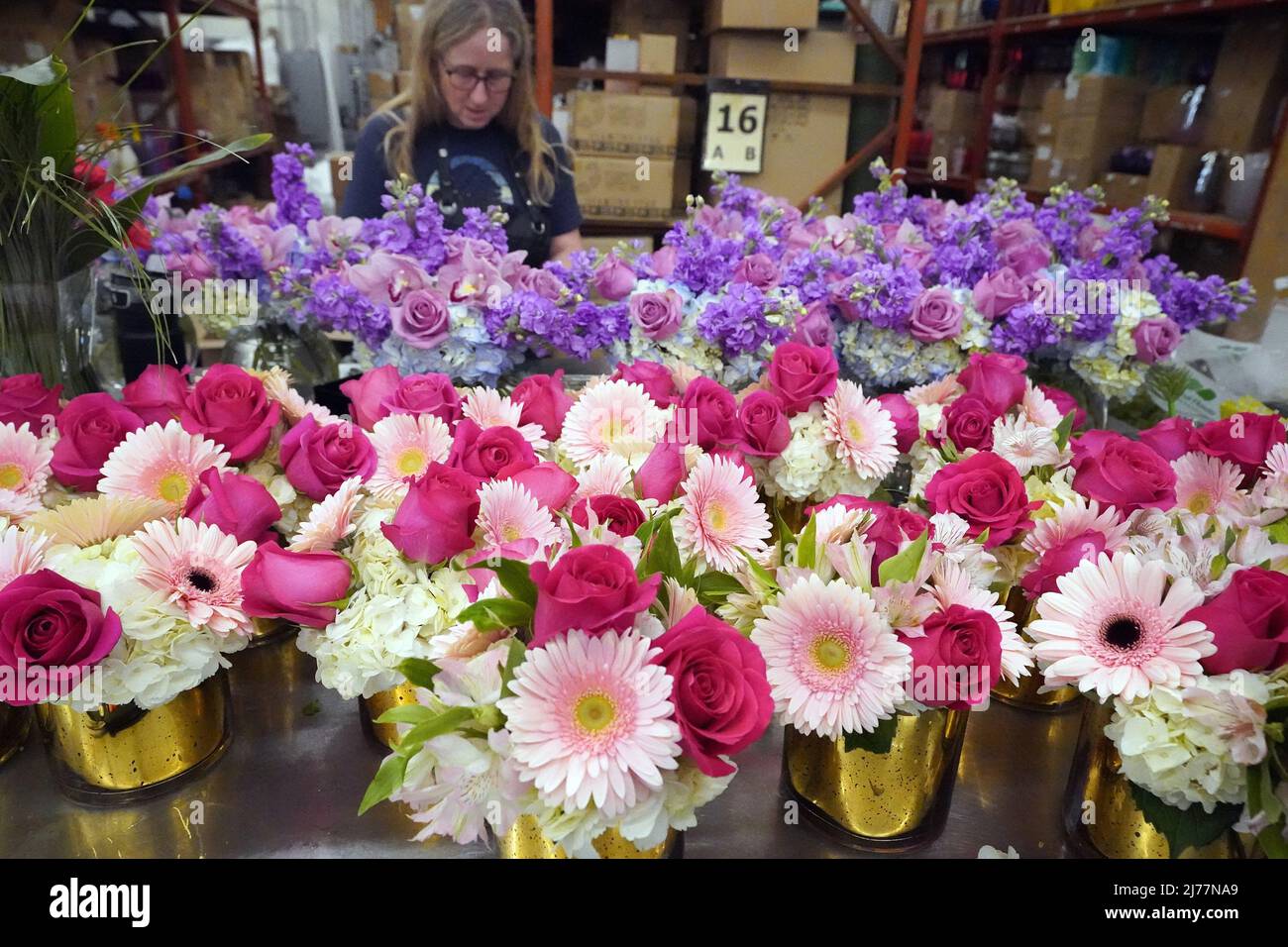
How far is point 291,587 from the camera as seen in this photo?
608mm

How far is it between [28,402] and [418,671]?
0.61 m

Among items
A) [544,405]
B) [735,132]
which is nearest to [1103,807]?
[544,405]

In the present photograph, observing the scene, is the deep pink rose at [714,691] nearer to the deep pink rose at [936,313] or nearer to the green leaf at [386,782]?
the green leaf at [386,782]

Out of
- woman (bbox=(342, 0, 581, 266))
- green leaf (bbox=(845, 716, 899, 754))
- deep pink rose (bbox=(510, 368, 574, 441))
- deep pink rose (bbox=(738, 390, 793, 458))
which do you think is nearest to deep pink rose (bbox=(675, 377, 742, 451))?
deep pink rose (bbox=(738, 390, 793, 458))

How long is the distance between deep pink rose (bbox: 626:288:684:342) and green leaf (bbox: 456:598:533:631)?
2.43 feet

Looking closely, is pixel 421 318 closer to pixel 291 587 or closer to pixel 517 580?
pixel 291 587

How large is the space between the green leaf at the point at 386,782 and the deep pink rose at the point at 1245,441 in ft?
2.66


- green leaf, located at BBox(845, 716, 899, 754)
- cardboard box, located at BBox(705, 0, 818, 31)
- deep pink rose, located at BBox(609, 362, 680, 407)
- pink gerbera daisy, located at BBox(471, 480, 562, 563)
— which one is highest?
cardboard box, located at BBox(705, 0, 818, 31)

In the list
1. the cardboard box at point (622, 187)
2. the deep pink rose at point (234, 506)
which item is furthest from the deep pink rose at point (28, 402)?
the cardboard box at point (622, 187)

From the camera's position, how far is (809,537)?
605 millimetres

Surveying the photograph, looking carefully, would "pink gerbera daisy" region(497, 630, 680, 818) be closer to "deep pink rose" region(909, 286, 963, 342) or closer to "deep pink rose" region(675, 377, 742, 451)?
"deep pink rose" region(675, 377, 742, 451)

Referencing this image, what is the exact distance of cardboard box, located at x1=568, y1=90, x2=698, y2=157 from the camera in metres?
2.74
